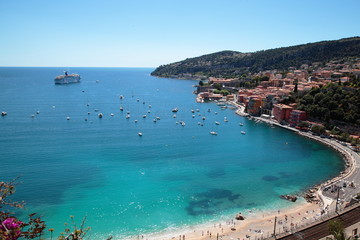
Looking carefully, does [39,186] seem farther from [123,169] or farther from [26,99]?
[26,99]

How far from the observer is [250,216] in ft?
77.1

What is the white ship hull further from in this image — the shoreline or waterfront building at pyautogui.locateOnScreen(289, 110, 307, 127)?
the shoreline

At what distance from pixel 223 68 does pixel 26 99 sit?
117 metres

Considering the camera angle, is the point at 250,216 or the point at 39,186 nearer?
the point at 250,216

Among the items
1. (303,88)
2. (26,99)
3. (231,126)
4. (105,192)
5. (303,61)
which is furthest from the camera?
(303,61)

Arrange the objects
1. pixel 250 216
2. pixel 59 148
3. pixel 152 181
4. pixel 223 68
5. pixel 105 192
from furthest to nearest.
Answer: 1. pixel 223 68
2. pixel 59 148
3. pixel 152 181
4. pixel 105 192
5. pixel 250 216

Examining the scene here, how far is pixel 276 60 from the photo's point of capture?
14462 cm

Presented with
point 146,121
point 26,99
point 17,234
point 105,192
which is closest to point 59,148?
point 105,192

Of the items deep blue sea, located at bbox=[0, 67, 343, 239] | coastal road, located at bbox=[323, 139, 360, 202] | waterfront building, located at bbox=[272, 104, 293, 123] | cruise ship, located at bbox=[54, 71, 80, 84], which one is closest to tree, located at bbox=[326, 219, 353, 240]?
deep blue sea, located at bbox=[0, 67, 343, 239]

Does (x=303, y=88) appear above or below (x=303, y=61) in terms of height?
below

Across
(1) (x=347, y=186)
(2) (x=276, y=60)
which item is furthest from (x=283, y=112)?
(2) (x=276, y=60)

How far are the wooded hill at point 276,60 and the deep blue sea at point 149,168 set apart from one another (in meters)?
85.3

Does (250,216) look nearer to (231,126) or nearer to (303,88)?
(231,126)

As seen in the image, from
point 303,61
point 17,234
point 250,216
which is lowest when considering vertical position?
point 250,216
